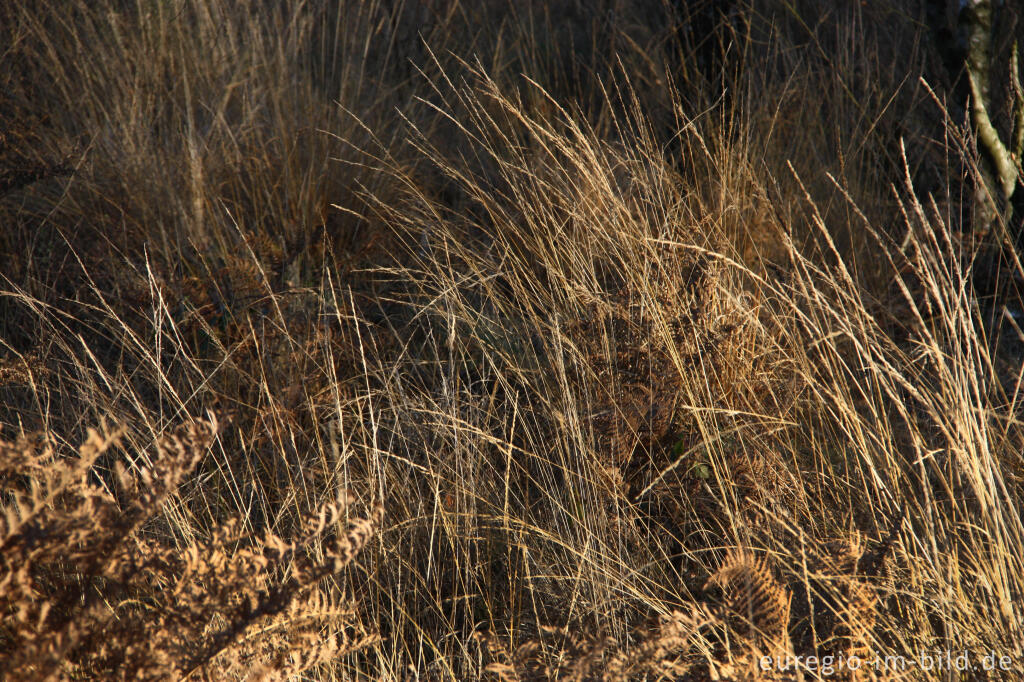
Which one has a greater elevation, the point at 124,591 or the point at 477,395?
the point at 124,591

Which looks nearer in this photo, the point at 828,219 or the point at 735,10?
the point at 828,219

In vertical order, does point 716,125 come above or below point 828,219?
above

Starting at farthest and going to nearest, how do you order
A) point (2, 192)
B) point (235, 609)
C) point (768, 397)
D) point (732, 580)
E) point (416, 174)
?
point (416, 174)
point (2, 192)
point (768, 397)
point (732, 580)
point (235, 609)

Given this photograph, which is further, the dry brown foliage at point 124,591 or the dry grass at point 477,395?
the dry grass at point 477,395

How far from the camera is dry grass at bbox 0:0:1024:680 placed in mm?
1310

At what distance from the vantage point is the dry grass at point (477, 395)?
1310 millimetres

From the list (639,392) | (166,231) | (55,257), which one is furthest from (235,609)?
(55,257)

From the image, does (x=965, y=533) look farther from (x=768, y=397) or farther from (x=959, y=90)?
(x=959, y=90)

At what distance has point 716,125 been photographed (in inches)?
120

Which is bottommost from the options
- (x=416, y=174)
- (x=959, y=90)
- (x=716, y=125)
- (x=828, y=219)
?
(x=416, y=174)

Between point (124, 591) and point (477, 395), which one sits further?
point (477, 395)

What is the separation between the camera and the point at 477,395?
206cm

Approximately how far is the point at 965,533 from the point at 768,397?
54 cm

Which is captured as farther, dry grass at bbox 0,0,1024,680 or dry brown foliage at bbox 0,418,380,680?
dry grass at bbox 0,0,1024,680
